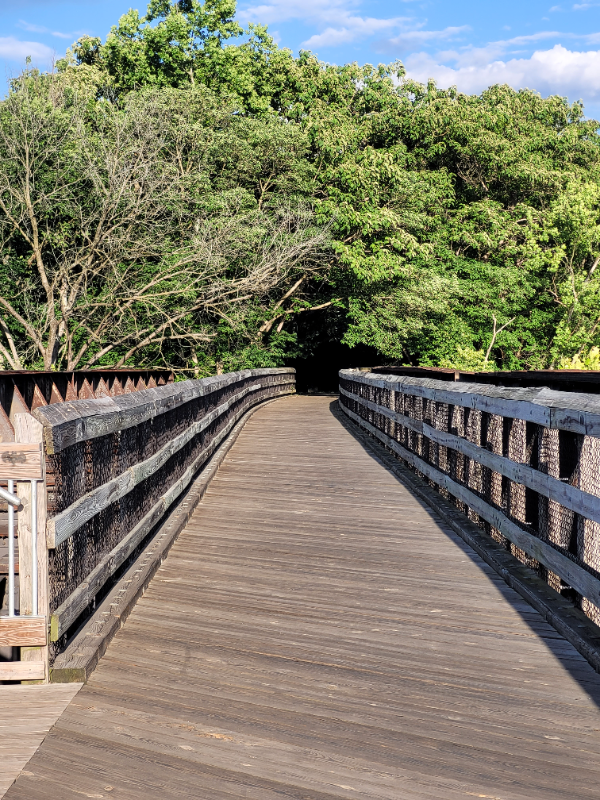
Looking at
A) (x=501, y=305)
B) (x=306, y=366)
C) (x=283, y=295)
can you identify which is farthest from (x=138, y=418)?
(x=306, y=366)

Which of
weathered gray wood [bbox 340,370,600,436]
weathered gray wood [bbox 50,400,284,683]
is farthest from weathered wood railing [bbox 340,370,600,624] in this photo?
weathered gray wood [bbox 50,400,284,683]

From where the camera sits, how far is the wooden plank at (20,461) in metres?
3.81

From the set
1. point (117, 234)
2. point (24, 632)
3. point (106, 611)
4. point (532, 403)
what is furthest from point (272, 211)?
point (24, 632)

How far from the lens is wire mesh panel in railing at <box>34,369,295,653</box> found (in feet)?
13.3

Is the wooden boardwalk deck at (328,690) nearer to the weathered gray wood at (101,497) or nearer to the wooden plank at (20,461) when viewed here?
the weathered gray wood at (101,497)

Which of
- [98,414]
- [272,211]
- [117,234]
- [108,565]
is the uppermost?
[272,211]

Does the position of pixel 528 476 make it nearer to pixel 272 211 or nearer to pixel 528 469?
pixel 528 469

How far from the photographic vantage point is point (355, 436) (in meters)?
14.7

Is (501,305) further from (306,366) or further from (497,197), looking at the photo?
(306,366)

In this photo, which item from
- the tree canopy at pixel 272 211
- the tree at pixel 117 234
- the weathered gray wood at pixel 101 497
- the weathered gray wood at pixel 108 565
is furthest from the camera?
the tree canopy at pixel 272 211

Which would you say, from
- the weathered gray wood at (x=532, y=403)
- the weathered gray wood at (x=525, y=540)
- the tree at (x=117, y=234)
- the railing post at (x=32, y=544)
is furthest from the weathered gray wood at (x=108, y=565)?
the tree at (x=117, y=234)

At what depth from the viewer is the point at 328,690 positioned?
380 centimetres

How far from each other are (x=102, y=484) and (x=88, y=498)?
0.53 m

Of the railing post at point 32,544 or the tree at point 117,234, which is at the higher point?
the tree at point 117,234
